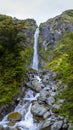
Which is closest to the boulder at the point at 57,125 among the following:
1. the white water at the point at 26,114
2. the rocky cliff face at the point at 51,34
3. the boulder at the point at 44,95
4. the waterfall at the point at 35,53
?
the white water at the point at 26,114

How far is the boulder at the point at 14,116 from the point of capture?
2609 cm

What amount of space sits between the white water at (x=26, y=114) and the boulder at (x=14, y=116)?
378mm

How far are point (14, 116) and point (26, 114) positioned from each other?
1355 mm

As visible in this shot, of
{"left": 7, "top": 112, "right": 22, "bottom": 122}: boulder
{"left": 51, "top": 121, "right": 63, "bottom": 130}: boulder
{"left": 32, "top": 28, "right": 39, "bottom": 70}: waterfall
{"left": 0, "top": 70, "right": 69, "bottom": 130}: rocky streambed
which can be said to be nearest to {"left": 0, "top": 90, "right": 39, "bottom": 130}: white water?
{"left": 0, "top": 70, "right": 69, "bottom": 130}: rocky streambed

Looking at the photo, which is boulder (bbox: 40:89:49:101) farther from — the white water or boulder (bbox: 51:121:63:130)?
boulder (bbox: 51:121:63:130)

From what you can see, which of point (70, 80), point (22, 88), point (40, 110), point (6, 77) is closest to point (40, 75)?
point (22, 88)

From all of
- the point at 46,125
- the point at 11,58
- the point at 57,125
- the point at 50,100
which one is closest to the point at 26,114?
the point at 50,100

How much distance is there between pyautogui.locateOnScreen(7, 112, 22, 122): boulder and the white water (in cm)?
38

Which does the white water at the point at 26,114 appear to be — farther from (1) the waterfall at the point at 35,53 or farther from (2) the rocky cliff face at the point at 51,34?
(2) the rocky cliff face at the point at 51,34

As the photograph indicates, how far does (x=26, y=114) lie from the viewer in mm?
27672

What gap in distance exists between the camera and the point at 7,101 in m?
28.3

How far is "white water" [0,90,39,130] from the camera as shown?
24862 mm

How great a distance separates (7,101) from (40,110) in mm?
3920

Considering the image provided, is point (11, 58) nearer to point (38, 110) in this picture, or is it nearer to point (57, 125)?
point (38, 110)
